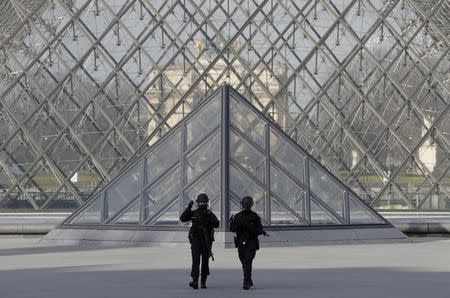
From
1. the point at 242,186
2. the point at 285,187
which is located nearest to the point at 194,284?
the point at 242,186

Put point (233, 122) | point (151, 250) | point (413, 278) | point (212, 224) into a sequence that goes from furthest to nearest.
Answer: point (233, 122) < point (151, 250) < point (413, 278) < point (212, 224)

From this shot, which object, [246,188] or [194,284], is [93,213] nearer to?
[246,188]

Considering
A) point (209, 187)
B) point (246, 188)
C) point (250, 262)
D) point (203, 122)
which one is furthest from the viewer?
point (203, 122)

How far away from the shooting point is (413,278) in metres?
21.8

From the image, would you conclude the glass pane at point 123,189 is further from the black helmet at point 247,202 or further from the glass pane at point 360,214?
the black helmet at point 247,202

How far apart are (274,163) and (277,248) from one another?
7.04 feet

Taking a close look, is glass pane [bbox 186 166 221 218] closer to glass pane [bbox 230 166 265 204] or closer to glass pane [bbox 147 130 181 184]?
glass pane [bbox 230 166 265 204]

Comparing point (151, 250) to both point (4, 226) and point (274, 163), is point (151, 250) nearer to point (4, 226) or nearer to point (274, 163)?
point (274, 163)

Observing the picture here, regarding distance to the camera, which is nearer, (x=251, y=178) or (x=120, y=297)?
(x=120, y=297)

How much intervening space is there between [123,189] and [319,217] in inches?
159

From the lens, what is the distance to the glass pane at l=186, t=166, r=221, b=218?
30.6 metres

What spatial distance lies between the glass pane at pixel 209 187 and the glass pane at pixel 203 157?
0.19m

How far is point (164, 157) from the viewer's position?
3191 centimetres

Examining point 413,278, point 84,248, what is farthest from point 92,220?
point 413,278
